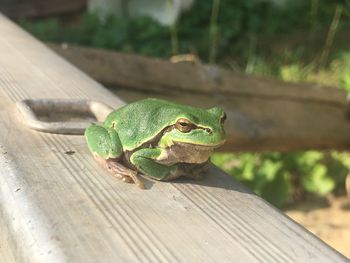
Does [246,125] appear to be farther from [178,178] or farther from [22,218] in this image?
[22,218]

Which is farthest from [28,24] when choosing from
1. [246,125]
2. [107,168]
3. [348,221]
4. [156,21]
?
[107,168]

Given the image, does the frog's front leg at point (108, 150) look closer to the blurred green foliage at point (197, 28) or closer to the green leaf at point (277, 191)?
the green leaf at point (277, 191)

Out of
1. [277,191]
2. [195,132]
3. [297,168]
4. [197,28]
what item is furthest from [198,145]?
[197,28]

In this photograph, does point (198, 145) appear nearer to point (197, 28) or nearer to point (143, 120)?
point (143, 120)

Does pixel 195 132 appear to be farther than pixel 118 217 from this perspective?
Yes

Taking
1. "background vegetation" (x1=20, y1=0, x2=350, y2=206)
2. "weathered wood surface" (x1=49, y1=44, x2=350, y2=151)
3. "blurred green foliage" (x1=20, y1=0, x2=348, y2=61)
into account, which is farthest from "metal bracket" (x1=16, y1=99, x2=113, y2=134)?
"blurred green foliage" (x1=20, y1=0, x2=348, y2=61)
